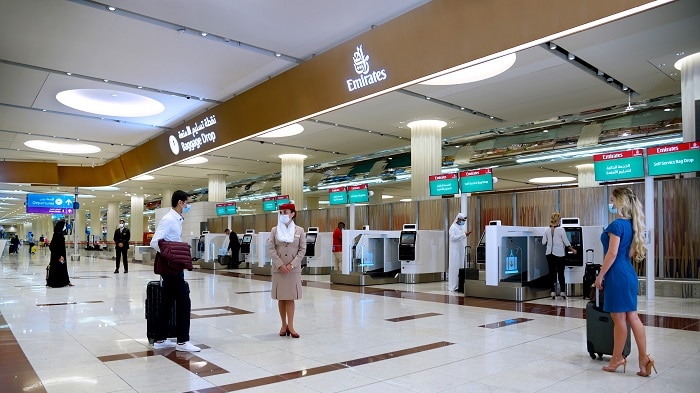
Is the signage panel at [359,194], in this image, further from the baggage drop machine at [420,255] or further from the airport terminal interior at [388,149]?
the baggage drop machine at [420,255]

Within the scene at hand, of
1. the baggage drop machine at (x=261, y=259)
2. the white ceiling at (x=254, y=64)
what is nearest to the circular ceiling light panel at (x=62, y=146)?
the white ceiling at (x=254, y=64)

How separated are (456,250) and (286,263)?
635cm

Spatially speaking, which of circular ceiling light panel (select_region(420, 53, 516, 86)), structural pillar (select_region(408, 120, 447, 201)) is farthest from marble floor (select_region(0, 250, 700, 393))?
structural pillar (select_region(408, 120, 447, 201))

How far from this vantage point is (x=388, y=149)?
19859 millimetres

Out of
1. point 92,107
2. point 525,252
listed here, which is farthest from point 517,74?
point 92,107

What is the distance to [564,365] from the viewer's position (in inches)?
184

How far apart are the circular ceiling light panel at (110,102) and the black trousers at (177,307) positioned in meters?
8.84

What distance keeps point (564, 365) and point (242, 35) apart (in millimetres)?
7296

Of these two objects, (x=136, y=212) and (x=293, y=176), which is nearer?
(x=293, y=176)

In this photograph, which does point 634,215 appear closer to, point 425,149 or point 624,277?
point 624,277

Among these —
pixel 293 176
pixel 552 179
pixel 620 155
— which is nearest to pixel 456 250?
pixel 620 155

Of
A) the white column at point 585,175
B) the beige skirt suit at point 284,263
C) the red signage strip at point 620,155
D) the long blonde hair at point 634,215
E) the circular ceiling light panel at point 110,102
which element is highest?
the circular ceiling light panel at point 110,102

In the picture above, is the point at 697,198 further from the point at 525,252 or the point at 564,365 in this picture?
the point at 564,365

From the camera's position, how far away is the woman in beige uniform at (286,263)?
5988 mm
